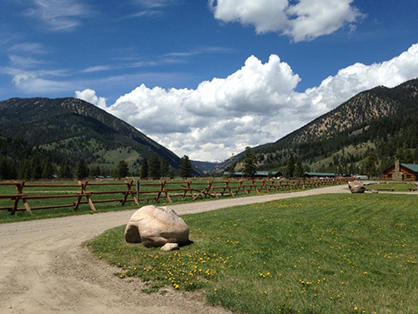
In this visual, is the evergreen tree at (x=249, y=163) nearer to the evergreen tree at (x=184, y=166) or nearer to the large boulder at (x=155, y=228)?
the evergreen tree at (x=184, y=166)

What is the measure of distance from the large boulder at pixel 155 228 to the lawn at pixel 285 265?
1.31ft

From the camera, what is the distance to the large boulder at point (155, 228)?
1027 centimetres

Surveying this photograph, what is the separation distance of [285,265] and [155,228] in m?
4.34

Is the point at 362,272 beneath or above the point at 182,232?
beneath

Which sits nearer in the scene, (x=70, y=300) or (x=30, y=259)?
(x=70, y=300)

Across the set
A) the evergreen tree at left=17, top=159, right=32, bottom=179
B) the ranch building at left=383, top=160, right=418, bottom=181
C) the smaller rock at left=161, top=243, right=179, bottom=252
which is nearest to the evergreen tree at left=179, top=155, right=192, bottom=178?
the evergreen tree at left=17, top=159, right=32, bottom=179

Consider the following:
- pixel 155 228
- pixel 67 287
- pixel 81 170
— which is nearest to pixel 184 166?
pixel 81 170

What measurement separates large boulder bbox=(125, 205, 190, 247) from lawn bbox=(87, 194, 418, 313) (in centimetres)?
40

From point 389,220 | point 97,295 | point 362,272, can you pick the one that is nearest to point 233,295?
point 97,295

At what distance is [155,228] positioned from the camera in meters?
10.3

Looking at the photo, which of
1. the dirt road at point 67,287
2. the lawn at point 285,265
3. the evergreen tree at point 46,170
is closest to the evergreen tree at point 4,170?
the evergreen tree at point 46,170

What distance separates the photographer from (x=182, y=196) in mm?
31906

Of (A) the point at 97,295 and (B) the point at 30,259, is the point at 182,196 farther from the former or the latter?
(A) the point at 97,295

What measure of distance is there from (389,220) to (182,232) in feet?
41.4
